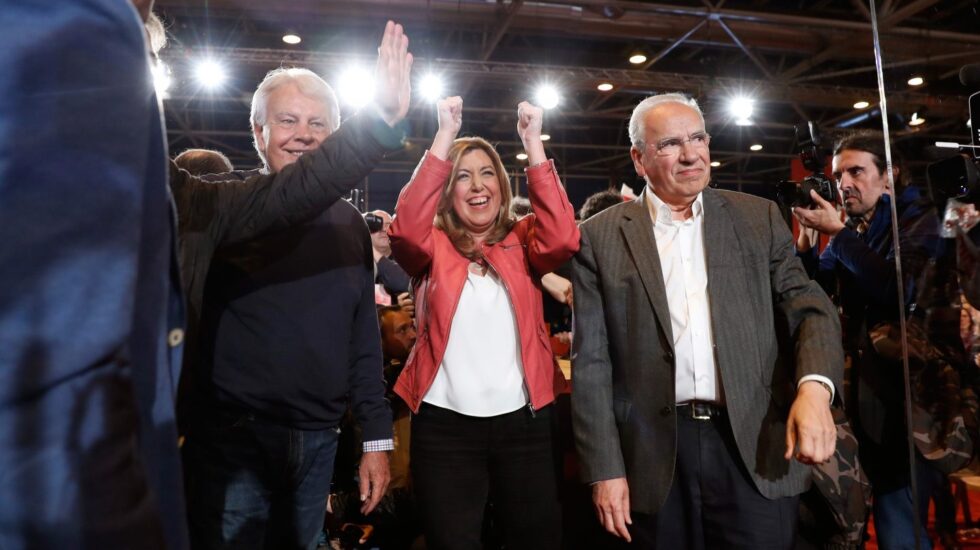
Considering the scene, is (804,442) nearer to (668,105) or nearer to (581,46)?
(668,105)

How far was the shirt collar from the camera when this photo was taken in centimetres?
198

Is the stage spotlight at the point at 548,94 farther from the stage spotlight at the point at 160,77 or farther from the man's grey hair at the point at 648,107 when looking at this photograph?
the stage spotlight at the point at 160,77

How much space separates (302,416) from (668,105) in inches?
58.1

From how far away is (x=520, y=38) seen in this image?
10.5 metres

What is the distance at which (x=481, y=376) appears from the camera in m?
2.07

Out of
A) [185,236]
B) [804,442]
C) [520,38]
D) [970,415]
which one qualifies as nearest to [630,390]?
[804,442]

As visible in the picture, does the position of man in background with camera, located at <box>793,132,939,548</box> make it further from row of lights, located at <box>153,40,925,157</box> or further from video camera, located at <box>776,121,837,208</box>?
row of lights, located at <box>153,40,925,157</box>

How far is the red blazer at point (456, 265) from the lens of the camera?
207 cm

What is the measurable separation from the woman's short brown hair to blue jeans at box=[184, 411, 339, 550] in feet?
2.78

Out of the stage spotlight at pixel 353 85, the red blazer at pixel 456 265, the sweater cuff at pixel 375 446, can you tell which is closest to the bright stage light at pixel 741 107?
the stage spotlight at pixel 353 85

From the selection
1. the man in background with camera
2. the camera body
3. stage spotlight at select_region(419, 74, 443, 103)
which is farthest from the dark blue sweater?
stage spotlight at select_region(419, 74, 443, 103)

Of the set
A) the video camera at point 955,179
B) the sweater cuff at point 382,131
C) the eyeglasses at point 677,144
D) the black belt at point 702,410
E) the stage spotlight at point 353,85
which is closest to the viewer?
the sweater cuff at point 382,131

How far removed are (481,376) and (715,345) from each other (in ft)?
2.43

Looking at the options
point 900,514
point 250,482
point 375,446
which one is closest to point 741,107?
point 900,514
